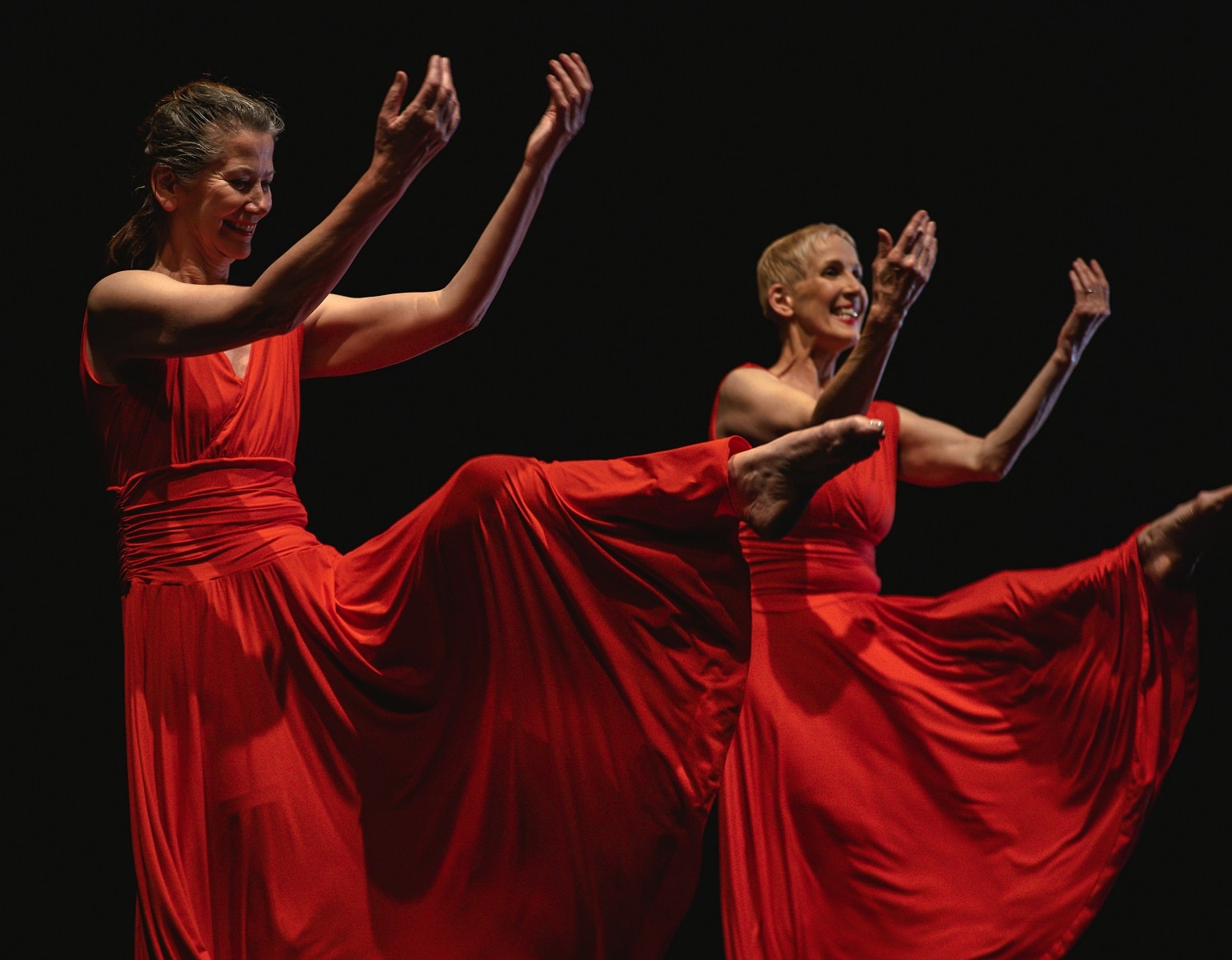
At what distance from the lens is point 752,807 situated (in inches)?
119

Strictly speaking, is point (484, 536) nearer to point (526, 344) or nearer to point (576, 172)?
point (526, 344)

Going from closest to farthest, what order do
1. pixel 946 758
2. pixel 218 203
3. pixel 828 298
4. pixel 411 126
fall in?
pixel 411 126, pixel 218 203, pixel 946 758, pixel 828 298

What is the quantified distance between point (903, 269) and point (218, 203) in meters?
1.35

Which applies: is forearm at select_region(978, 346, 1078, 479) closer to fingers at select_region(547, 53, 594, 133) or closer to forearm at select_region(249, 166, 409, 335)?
fingers at select_region(547, 53, 594, 133)

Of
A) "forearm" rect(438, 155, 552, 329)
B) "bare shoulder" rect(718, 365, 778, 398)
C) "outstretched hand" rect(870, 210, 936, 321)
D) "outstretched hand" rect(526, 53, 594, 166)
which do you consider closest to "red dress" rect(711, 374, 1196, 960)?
"bare shoulder" rect(718, 365, 778, 398)

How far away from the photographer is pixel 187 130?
8.01 feet

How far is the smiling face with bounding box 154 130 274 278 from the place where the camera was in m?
2.44

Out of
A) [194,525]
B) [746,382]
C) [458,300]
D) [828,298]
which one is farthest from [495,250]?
[828,298]

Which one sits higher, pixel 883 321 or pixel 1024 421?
pixel 883 321

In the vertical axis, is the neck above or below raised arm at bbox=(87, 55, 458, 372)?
below

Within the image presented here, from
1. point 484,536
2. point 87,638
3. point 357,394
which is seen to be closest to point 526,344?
point 357,394

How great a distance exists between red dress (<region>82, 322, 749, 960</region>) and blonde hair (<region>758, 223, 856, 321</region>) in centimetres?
139

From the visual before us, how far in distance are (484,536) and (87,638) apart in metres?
1.38

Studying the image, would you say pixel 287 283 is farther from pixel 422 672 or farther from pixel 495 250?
pixel 422 672
